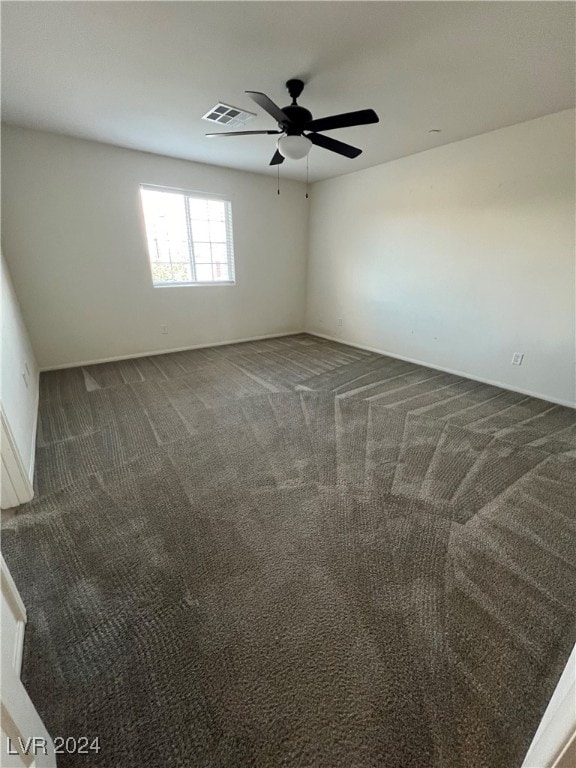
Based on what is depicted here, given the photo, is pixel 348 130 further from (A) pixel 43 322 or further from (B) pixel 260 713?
(B) pixel 260 713

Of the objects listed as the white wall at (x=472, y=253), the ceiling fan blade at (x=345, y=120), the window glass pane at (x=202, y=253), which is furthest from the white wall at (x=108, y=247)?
the ceiling fan blade at (x=345, y=120)

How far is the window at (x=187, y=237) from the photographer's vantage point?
4.21 m

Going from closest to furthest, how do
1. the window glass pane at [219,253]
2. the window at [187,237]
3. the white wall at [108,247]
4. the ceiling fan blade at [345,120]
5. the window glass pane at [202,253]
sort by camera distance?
the ceiling fan blade at [345,120], the white wall at [108,247], the window at [187,237], the window glass pane at [202,253], the window glass pane at [219,253]

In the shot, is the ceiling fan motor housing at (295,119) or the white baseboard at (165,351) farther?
the white baseboard at (165,351)

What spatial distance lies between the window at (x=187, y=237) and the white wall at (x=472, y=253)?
1.77 meters

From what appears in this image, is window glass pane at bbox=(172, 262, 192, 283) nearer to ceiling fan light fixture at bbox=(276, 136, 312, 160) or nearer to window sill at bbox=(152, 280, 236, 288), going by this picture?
window sill at bbox=(152, 280, 236, 288)

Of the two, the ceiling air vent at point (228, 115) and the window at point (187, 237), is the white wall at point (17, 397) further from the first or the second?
the ceiling air vent at point (228, 115)

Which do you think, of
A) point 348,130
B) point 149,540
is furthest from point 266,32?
point 149,540

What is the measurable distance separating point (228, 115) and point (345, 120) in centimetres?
128

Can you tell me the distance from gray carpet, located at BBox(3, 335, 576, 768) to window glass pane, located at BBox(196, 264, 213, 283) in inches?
109

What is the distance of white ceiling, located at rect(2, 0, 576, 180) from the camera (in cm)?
167

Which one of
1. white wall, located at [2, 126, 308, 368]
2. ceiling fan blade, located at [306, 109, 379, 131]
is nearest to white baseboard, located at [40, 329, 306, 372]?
white wall, located at [2, 126, 308, 368]

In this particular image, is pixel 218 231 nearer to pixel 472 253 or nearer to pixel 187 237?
pixel 187 237

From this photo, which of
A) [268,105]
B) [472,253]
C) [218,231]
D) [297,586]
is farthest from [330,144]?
[297,586]
